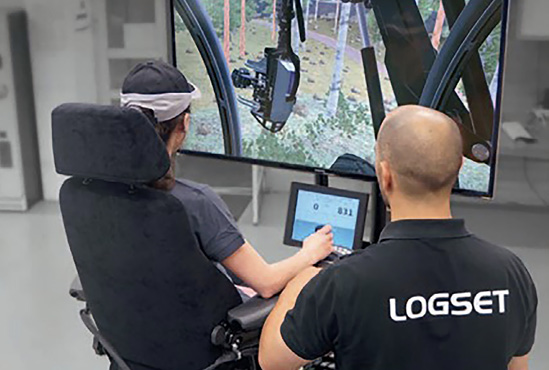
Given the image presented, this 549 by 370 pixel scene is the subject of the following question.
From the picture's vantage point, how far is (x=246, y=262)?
73.4 inches

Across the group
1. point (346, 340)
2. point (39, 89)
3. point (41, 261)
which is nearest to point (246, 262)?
point (346, 340)

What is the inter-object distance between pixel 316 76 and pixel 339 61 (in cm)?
10

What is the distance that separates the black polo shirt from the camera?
124cm

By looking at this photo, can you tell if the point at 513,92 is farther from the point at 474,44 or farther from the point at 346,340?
the point at 346,340

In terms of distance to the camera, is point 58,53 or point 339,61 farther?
point 58,53

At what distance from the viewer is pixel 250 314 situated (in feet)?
5.93

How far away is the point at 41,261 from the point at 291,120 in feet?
6.67

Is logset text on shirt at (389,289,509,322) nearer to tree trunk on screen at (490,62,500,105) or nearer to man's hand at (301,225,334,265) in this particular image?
man's hand at (301,225,334,265)

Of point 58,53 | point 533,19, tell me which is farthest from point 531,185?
point 58,53

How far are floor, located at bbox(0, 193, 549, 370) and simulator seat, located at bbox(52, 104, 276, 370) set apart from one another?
3.56 ft

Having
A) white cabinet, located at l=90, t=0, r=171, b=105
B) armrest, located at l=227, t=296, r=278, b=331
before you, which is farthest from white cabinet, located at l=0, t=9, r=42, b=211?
armrest, located at l=227, t=296, r=278, b=331

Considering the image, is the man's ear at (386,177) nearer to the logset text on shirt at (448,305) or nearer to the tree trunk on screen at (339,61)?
the logset text on shirt at (448,305)

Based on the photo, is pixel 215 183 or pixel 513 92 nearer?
pixel 513 92

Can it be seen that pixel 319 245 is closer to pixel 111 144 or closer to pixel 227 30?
pixel 111 144
